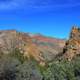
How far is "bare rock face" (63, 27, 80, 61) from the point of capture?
117m

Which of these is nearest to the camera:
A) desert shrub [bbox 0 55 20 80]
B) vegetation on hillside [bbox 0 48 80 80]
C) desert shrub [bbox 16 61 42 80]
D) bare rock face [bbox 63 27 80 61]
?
desert shrub [bbox 16 61 42 80]

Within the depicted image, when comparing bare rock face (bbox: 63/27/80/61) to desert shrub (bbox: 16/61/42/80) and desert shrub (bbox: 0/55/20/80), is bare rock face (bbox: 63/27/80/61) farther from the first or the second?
desert shrub (bbox: 0/55/20/80)

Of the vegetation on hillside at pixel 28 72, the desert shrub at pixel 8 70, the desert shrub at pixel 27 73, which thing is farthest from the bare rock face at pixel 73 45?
the desert shrub at pixel 8 70

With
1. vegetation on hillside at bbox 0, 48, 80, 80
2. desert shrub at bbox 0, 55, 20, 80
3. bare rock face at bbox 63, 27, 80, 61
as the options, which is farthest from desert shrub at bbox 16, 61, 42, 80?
bare rock face at bbox 63, 27, 80, 61

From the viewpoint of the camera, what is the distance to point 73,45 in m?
121

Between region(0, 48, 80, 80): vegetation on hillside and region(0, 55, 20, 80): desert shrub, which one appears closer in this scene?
region(0, 48, 80, 80): vegetation on hillside

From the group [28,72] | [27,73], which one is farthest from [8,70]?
[28,72]

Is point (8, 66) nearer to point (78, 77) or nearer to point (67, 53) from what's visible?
point (78, 77)

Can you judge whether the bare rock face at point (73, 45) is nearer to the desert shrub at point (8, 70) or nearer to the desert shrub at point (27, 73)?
the desert shrub at point (27, 73)

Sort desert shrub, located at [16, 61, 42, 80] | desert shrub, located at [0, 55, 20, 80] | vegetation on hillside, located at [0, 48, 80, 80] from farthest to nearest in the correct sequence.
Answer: desert shrub, located at [0, 55, 20, 80]
vegetation on hillside, located at [0, 48, 80, 80]
desert shrub, located at [16, 61, 42, 80]

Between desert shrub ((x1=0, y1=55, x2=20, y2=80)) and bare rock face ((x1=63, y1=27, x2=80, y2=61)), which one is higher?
bare rock face ((x1=63, y1=27, x2=80, y2=61))

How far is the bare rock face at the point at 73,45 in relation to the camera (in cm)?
11675

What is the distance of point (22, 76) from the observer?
63.4 metres

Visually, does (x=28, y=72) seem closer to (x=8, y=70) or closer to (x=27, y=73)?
(x=27, y=73)
